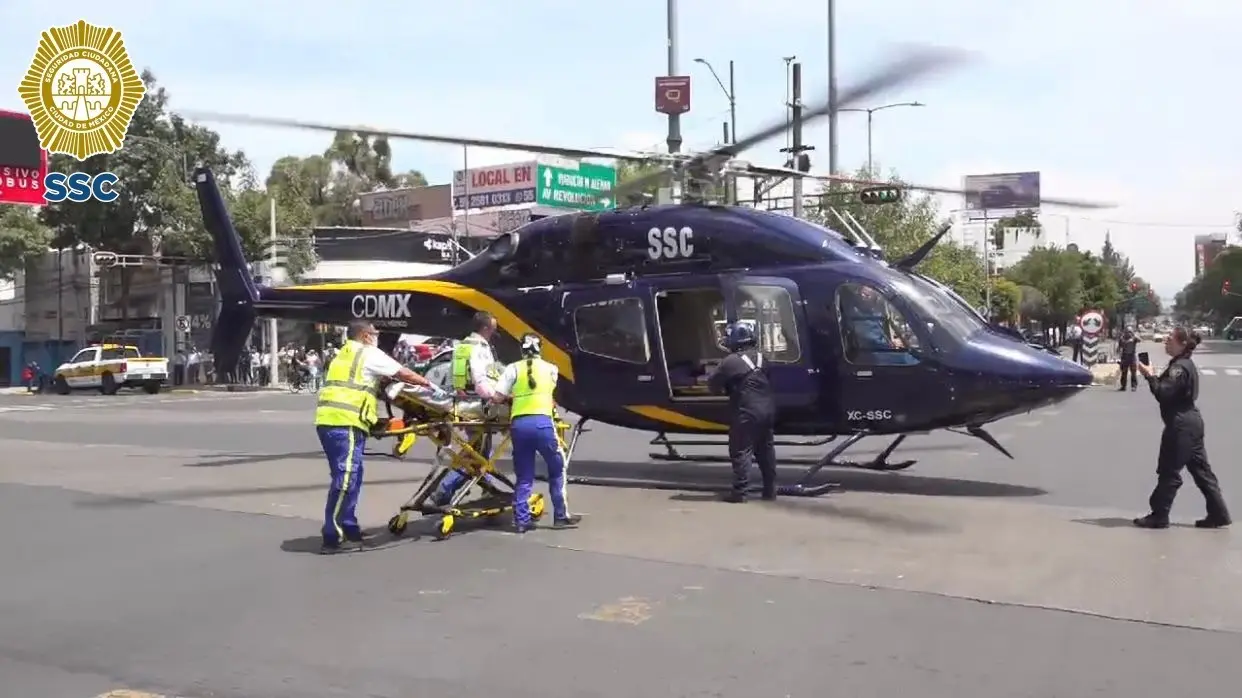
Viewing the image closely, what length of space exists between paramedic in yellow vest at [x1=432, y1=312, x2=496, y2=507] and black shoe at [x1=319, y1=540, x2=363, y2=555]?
119 cm

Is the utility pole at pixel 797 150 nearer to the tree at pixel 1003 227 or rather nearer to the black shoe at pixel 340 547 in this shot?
the black shoe at pixel 340 547

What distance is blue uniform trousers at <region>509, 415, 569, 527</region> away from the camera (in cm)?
912

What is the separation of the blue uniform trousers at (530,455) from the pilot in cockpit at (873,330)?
11.3ft

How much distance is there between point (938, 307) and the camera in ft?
36.0

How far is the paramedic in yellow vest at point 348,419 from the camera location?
8594 mm

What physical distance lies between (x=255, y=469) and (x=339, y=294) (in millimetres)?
2435

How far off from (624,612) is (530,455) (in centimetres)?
254

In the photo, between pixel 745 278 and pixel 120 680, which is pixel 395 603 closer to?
pixel 120 680

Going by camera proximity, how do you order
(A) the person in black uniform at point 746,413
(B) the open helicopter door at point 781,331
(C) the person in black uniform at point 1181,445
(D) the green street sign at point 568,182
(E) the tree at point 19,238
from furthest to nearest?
1. (D) the green street sign at point 568,182
2. (E) the tree at point 19,238
3. (B) the open helicopter door at point 781,331
4. (A) the person in black uniform at point 746,413
5. (C) the person in black uniform at point 1181,445

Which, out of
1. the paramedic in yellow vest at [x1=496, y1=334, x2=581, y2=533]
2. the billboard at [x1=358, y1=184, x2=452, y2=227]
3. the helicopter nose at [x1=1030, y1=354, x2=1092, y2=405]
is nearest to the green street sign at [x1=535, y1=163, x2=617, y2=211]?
the billboard at [x1=358, y1=184, x2=452, y2=227]

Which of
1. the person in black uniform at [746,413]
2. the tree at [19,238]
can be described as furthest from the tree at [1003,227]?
the person in black uniform at [746,413]

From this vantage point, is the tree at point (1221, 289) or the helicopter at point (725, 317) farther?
the tree at point (1221, 289)

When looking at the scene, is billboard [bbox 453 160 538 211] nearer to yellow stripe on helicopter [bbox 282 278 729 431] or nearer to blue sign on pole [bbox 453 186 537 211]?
blue sign on pole [bbox 453 186 537 211]

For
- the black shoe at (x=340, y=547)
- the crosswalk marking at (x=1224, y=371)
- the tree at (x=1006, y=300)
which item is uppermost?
the tree at (x=1006, y=300)
